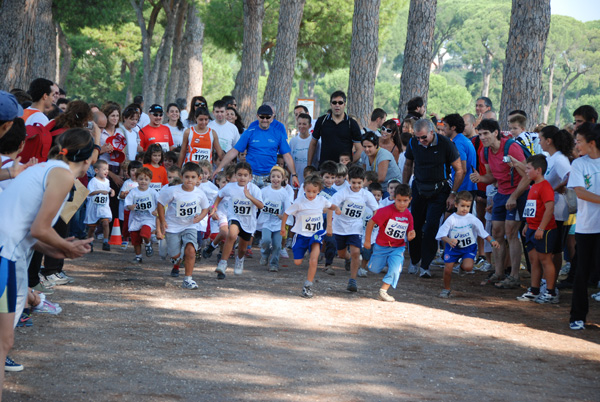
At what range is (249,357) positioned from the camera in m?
6.20

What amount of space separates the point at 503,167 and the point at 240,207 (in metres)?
3.65

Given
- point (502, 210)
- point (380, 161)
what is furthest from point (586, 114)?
point (380, 161)

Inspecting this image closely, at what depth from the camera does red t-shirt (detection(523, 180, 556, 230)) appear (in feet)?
29.0

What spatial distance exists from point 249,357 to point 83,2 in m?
25.0

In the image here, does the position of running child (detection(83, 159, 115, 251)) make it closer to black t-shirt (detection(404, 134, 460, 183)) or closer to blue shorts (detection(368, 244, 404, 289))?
blue shorts (detection(368, 244, 404, 289))

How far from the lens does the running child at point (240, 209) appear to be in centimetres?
988

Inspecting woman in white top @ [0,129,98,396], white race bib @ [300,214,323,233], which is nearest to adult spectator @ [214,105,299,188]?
white race bib @ [300,214,323,233]

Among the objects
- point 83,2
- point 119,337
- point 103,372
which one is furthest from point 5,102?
point 83,2

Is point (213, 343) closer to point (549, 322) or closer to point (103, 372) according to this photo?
point (103, 372)

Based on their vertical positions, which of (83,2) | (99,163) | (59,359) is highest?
(83,2)

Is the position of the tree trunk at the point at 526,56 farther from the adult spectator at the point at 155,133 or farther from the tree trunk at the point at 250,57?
the tree trunk at the point at 250,57

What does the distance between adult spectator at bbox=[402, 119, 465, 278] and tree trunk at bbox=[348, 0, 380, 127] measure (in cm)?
597

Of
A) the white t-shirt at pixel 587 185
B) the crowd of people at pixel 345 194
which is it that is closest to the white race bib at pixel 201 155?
the crowd of people at pixel 345 194

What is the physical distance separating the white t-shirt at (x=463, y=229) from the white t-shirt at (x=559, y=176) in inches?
35.8
